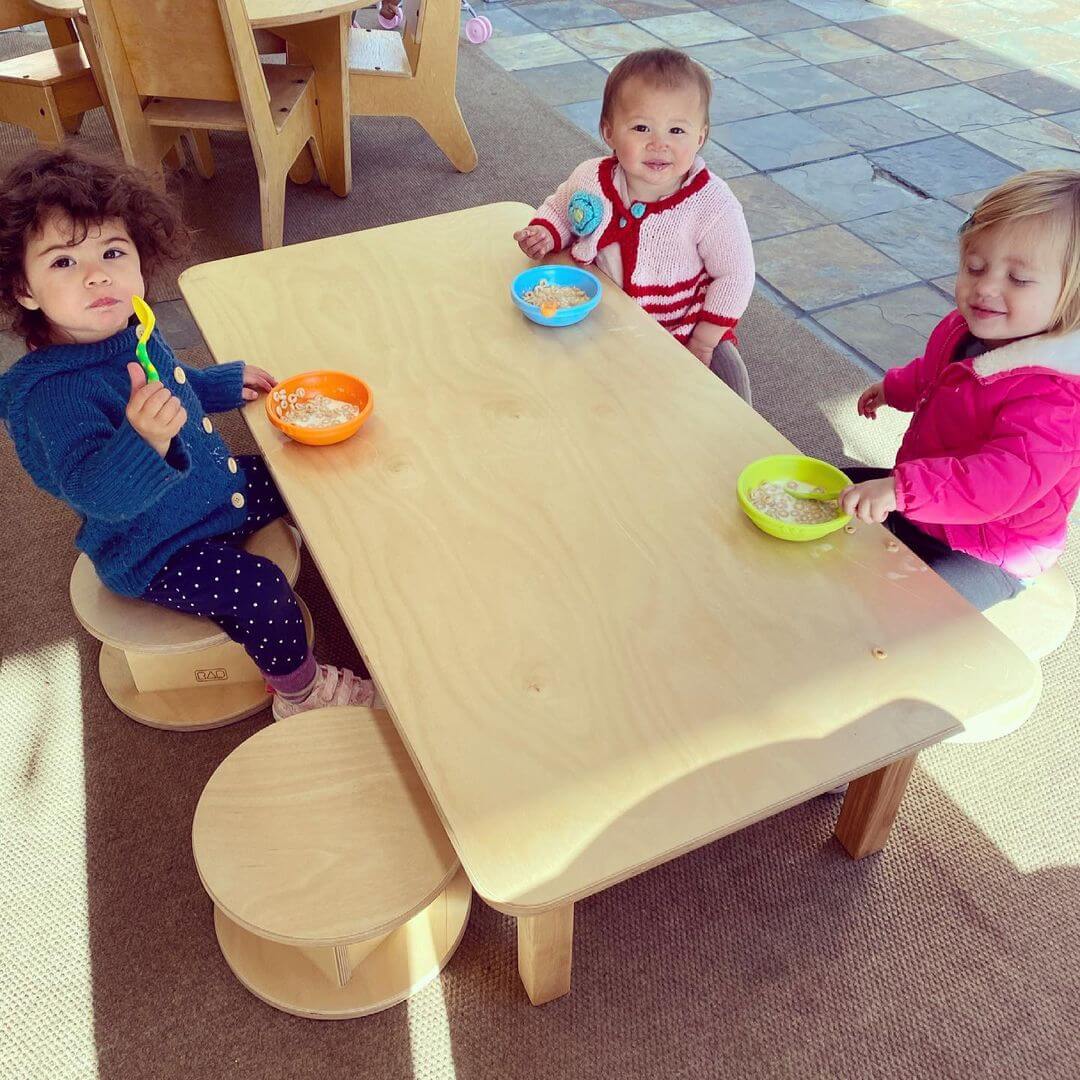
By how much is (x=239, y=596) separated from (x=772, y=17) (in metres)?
4.33

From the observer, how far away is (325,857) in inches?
44.8

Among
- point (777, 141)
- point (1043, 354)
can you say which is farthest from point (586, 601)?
point (777, 141)

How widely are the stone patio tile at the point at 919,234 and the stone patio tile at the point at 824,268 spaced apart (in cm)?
5

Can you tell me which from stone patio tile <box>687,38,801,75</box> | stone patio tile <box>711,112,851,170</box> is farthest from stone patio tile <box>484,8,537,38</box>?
stone patio tile <box>711,112,851,170</box>

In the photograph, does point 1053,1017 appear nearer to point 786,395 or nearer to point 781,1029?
point 781,1029

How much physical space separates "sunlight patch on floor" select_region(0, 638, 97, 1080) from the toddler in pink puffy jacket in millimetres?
1248

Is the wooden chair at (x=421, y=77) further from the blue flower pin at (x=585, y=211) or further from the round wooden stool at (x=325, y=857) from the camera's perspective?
the round wooden stool at (x=325, y=857)

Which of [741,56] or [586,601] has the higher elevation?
[586,601]

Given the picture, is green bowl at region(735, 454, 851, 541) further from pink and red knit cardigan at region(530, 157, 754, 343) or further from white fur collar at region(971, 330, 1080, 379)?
pink and red knit cardigan at region(530, 157, 754, 343)

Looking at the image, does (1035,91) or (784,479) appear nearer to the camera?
(784,479)

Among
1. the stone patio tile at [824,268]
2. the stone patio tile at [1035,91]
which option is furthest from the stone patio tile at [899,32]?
the stone patio tile at [824,268]

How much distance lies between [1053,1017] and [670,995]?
531 millimetres

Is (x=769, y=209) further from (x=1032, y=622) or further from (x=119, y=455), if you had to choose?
(x=119, y=455)

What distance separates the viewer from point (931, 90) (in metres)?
3.94
